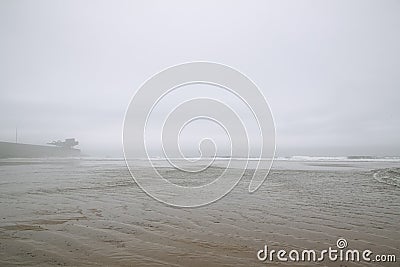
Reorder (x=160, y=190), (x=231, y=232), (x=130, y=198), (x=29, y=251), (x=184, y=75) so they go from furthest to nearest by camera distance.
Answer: (x=160, y=190) < (x=184, y=75) < (x=130, y=198) < (x=231, y=232) < (x=29, y=251)

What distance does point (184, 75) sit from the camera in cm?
1298

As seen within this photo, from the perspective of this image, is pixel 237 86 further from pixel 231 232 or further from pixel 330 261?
pixel 330 261

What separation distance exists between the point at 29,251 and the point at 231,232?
4.37 metres

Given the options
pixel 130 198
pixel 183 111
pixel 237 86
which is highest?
pixel 237 86

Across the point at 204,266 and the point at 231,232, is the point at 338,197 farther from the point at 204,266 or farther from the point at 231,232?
the point at 204,266

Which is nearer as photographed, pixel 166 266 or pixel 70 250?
pixel 166 266

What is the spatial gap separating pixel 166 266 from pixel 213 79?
31.8 ft

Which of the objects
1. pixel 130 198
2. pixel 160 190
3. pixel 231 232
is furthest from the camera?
pixel 160 190

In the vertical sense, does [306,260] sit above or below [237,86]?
below

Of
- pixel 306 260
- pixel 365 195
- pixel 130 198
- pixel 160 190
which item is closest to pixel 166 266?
pixel 306 260

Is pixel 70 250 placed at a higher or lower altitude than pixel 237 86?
lower

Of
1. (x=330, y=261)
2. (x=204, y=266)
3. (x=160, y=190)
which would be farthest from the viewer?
(x=160, y=190)

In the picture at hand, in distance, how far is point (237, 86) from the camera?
1349 centimetres

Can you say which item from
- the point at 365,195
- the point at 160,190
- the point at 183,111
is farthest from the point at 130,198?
the point at 365,195
